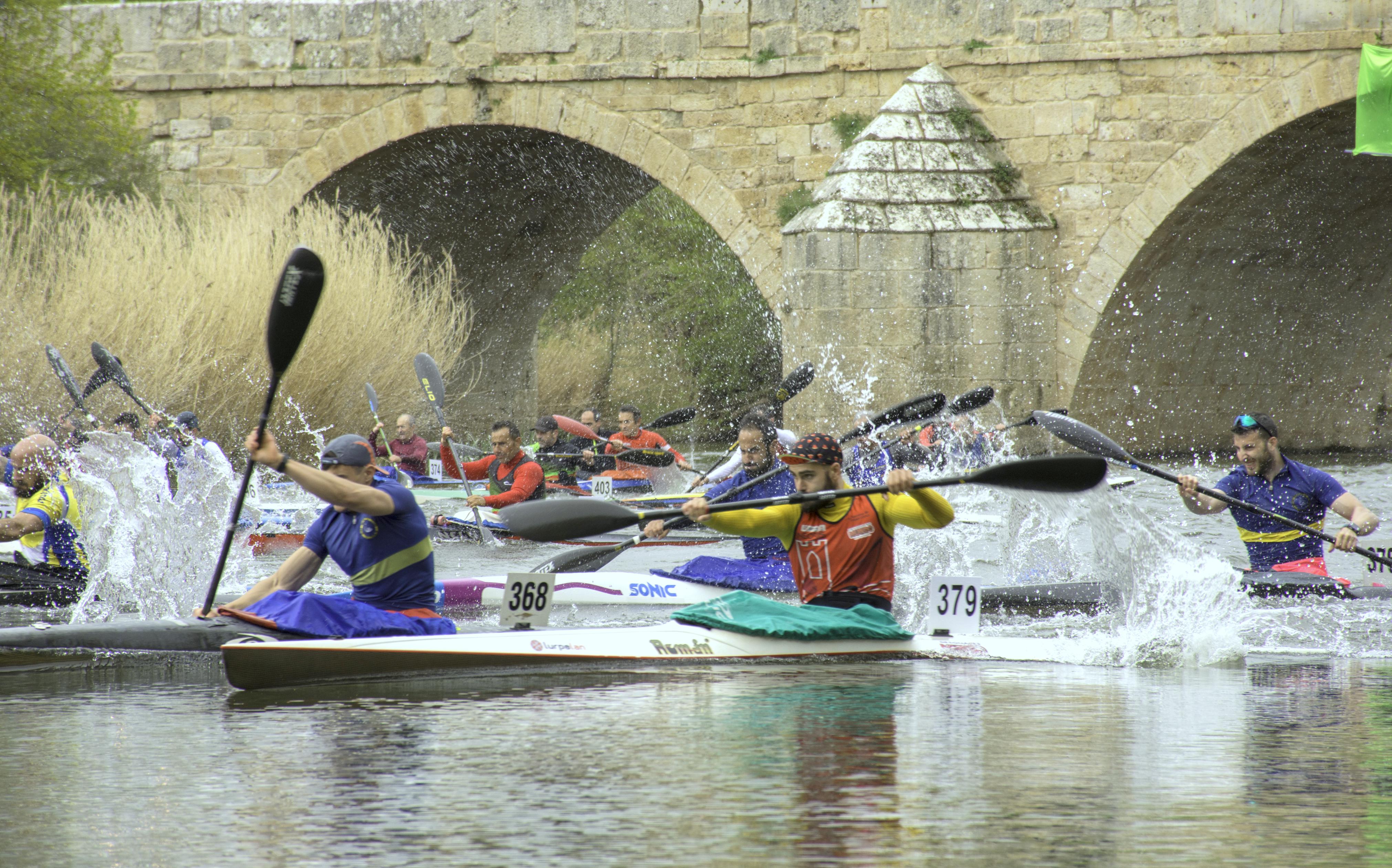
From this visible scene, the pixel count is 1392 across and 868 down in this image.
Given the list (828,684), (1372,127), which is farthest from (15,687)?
(1372,127)

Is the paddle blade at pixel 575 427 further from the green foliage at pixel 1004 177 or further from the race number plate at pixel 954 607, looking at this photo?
the race number plate at pixel 954 607

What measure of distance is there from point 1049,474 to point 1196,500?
1.54 metres

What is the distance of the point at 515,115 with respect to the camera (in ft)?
59.4

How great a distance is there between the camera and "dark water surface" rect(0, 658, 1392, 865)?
3.84 meters

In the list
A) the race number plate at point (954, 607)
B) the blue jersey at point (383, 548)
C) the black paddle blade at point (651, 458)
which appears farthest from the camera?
the black paddle blade at point (651, 458)

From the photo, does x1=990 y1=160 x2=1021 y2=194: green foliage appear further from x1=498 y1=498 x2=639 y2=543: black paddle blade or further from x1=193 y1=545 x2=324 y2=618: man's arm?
x1=193 y1=545 x2=324 y2=618: man's arm

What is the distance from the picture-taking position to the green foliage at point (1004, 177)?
53.9 ft

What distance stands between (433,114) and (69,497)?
10.8 m

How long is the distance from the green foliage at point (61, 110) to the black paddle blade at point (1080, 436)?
40.3 ft

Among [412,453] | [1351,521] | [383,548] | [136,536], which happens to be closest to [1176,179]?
[412,453]

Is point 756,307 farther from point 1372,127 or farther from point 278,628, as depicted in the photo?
point 278,628

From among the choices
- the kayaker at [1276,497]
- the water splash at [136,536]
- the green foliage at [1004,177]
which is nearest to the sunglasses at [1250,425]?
the kayaker at [1276,497]

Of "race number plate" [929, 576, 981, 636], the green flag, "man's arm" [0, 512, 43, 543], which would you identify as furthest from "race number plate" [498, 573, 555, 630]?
the green flag

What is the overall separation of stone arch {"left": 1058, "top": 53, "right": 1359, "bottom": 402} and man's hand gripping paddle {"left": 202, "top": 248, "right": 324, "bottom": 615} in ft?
36.1
